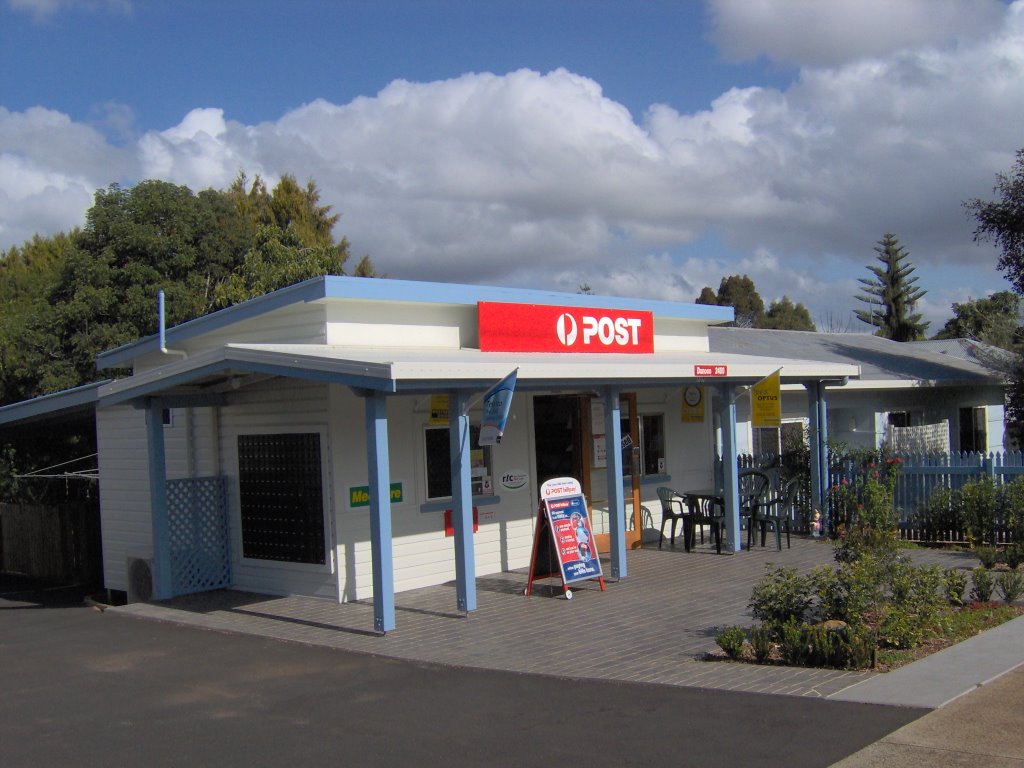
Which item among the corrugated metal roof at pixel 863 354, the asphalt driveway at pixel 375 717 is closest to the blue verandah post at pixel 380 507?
the asphalt driveway at pixel 375 717

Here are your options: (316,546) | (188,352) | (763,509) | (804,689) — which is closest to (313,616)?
(316,546)

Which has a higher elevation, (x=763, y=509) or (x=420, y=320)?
(x=420, y=320)

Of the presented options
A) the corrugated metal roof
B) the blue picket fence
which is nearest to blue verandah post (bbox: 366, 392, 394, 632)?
the blue picket fence

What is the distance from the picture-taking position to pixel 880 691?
273 inches

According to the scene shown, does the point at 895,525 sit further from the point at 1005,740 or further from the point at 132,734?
the point at 132,734

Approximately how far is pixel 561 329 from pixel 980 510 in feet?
20.6

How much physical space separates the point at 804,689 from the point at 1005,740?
1.52 meters

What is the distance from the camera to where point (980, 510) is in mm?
14078

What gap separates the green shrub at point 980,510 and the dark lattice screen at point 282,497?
8.72m

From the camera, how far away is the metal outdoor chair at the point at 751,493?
14.6m

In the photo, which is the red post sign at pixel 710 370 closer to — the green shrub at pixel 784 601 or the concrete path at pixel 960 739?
the green shrub at pixel 784 601

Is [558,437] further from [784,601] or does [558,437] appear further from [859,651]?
[859,651]

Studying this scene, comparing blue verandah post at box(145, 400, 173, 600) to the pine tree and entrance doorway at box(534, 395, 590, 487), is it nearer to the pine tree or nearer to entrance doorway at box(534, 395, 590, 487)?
entrance doorway at box(534, 395, 590, 487)

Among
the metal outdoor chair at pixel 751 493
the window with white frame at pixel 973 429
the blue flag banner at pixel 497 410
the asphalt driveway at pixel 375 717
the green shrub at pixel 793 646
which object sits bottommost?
the asphalt driveway at pixel 375 717
